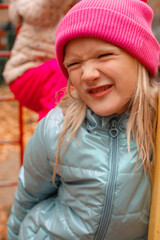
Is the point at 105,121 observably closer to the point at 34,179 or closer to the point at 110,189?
the point at 110,189

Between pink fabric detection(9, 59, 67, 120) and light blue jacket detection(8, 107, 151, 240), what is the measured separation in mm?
425

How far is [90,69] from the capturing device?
3.30ft

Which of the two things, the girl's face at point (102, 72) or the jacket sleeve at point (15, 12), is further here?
the jacket sleeve at point (15, 12)

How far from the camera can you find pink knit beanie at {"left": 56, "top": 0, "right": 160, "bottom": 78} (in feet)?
3.23

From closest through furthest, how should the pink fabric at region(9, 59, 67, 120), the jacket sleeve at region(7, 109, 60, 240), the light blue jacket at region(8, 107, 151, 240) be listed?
the light blue jacket at region(8, 107, 151, 240) → the jacket sleeve at region(7, 109, 60, 240) → the pink fabric at region(9, 59, 67, 120)

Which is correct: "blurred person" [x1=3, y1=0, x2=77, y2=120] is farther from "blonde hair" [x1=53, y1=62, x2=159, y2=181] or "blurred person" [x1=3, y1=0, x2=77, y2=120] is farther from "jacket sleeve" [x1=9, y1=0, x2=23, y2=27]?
"blonde hair" [x1=53, y1=62, x2=159, y2=181]

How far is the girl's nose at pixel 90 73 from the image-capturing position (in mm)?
998

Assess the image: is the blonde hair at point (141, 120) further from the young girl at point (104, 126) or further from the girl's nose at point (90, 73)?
the girl's nose at point (90, 73)

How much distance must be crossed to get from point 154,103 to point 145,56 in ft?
0.66

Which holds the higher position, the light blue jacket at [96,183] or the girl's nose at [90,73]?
the girl's nose at [90,73]

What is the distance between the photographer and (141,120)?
1.11 metres

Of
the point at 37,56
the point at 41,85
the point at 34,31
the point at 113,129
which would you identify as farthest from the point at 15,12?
the point at 113,129

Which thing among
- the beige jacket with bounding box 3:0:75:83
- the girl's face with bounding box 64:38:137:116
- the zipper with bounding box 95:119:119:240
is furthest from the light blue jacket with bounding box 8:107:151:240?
the beige jacket with bounding box 3:0:75:83

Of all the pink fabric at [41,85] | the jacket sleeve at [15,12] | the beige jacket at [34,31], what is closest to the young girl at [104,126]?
the pink fabric at [41,85]
